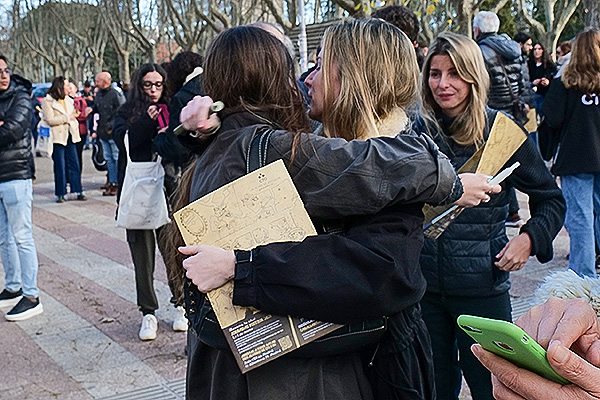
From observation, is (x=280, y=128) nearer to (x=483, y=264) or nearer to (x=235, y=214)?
(x=235, y=214)

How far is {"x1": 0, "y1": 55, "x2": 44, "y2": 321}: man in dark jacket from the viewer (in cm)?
591

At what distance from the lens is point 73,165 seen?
494 inches

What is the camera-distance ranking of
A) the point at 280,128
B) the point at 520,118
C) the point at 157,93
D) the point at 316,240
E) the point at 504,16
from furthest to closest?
the point at 504,16 < the point at 520,118 < the point at 157,93 < the point at 280,128 < the point at 316,240

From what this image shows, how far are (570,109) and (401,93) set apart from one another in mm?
4433

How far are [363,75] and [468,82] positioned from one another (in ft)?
3.64

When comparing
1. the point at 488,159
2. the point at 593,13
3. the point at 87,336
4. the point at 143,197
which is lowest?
the point at 87,336

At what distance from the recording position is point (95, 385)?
182 inches

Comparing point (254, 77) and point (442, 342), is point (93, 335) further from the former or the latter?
point (254, 77)

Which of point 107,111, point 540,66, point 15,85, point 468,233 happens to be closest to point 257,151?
point 468,233

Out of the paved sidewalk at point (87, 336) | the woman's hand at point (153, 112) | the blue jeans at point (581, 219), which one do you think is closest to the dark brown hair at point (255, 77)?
the paved sidewalk at point (87, 336)

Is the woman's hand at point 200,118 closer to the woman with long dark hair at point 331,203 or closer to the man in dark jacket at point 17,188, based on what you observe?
the woman with long dark hair at point 331,203

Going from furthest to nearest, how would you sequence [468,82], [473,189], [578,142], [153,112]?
[578,142]
[153,112]
[468,82]
[473,189]

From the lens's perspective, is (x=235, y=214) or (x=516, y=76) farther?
(x=516, y=76)

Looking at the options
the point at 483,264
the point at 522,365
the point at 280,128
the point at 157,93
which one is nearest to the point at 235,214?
the point at 280,128
